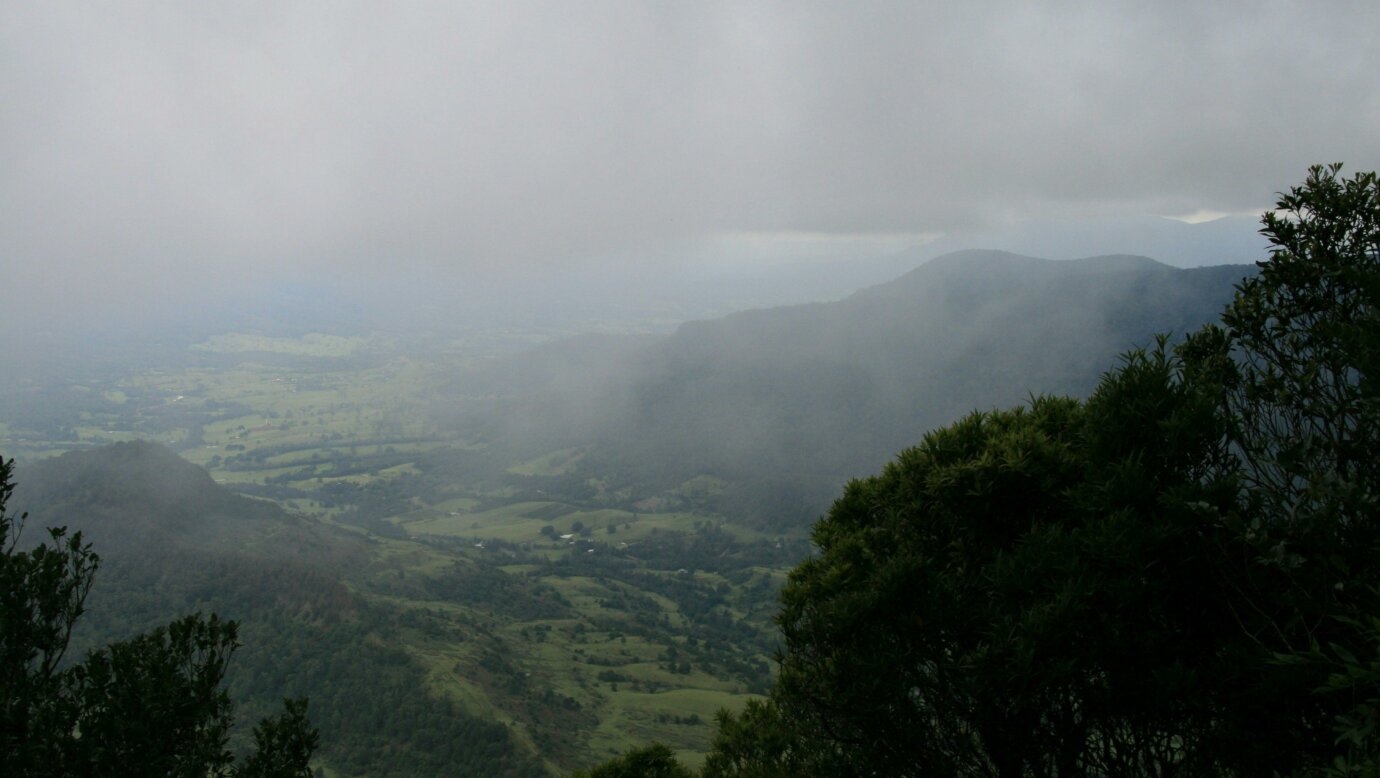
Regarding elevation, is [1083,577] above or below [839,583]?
above

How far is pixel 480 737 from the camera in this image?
3934 cm

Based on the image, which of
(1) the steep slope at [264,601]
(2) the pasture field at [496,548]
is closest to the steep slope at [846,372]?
Answer: (2) the pasture field at [496,548]

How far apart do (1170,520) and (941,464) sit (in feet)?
7.98

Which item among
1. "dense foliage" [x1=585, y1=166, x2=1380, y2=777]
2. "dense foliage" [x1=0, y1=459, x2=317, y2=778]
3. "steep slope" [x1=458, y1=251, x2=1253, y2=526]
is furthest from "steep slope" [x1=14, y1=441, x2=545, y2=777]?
"steep slope" [x1=458, y1=251, x2=1253, y2=526]

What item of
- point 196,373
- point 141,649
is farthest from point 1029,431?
point 196,373

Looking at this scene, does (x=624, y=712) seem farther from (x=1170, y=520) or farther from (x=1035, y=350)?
(x=1035, y=350)

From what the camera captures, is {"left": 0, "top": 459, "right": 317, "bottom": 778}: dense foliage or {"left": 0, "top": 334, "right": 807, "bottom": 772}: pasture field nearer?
{"left": 0, "top": 459, "right": 317, "bottom": 778}: dense foliage

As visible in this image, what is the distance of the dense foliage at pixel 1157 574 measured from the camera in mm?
5055

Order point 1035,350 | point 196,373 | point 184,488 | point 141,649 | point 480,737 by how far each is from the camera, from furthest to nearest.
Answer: point 196,373 < point 1035,350 < point 184,488 < point 480,737 < point 141,649

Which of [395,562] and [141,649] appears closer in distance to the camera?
[141,649]

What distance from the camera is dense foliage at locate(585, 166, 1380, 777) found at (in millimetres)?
5055

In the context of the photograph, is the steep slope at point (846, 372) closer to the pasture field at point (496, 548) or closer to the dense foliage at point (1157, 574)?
the pasture field at point (496, 548)

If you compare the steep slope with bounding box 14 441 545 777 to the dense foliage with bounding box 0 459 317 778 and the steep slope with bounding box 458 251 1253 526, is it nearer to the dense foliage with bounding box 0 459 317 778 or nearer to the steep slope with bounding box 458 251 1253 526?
the dense foliage with bounding box 0 459 317 778

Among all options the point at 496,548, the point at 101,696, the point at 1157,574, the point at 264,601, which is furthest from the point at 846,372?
the point at 101,696
